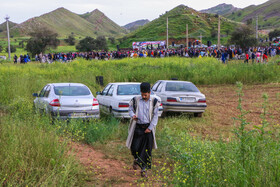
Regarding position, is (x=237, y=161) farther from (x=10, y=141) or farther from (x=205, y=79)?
(x=205, y=79)

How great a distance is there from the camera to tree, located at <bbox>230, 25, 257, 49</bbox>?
6247cm

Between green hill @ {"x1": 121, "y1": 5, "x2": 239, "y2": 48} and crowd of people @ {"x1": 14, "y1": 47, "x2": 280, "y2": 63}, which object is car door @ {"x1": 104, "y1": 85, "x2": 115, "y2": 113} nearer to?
crowd of people @ {"x1": 14, "y1": 47, "x2": 280, "y2": 63}

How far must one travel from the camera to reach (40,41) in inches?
2694

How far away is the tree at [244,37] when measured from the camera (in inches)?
2459

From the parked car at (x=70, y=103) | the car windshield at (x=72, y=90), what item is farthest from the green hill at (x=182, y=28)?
the parked car at (x=70, y=103)

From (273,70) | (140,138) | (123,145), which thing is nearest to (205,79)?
(273,70)

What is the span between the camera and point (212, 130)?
1027 centimetres

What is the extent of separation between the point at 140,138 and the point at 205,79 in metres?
18.2

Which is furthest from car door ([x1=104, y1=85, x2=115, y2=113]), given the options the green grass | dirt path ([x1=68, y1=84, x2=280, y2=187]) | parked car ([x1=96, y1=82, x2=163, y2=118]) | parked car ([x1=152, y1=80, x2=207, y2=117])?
the green grass

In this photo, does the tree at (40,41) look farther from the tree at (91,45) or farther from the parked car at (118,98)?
the parked car at (118,98)

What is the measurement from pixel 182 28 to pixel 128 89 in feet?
315

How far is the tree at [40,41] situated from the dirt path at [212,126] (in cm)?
5207

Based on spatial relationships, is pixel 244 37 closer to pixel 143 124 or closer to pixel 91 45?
pixel 91 45

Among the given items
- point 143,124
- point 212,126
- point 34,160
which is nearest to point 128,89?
point 212,126
